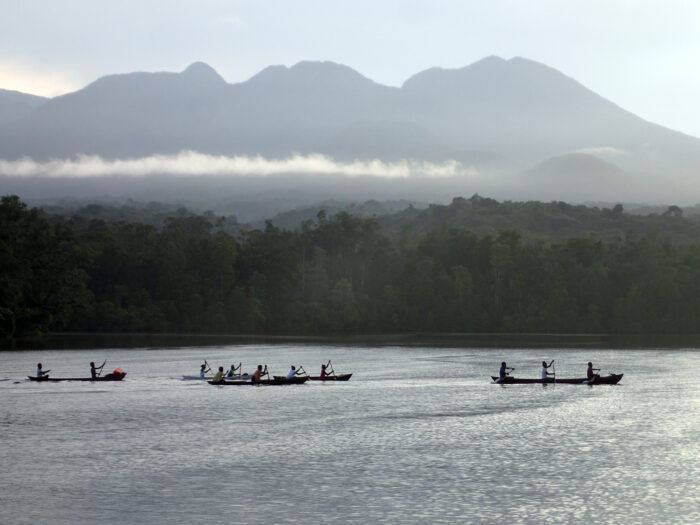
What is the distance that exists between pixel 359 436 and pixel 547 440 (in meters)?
9.52

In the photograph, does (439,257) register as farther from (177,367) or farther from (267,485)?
(267,485)

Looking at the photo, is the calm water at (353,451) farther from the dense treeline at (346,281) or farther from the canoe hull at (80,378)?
the dense treeline at (346,281)

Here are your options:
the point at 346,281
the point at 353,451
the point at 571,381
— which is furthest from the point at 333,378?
the point at 346,281

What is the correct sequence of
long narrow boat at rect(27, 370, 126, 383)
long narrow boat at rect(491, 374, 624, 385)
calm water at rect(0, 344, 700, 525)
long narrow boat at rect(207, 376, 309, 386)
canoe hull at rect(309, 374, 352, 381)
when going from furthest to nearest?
canoe hull at rect(309, 374, 352, 381), long narrow boat at rect(27, 370, 126, 383), long narrow boat at rect(207, 376, 309, 386), long narrow boat at rect(491, 374, 624, 385), calm water at rect(0, 344, 700, 525)

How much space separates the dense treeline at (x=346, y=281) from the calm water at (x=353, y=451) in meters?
72.8

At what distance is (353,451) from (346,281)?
123 m

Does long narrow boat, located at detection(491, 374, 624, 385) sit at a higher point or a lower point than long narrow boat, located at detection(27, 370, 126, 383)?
higher

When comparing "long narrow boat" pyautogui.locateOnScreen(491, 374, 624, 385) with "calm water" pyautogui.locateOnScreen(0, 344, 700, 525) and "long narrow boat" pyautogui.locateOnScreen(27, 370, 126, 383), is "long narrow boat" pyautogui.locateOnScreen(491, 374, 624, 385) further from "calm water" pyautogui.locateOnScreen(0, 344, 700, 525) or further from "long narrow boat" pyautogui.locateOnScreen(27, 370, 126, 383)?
"long narrow boat" pyautogui.locateOnScreen(27, 370, 126, 383)

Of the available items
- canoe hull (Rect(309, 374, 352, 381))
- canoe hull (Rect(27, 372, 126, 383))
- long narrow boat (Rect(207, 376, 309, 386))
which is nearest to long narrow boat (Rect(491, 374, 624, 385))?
canoe hull (Rect(309, 374, 352, 381))

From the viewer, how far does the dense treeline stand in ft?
466

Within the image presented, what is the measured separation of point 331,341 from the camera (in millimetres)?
133375

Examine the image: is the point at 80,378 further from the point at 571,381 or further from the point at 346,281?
the point at 346,281

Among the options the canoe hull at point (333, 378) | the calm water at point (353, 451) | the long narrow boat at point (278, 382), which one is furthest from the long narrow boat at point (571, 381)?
the long narrow boat at point (278, 382)

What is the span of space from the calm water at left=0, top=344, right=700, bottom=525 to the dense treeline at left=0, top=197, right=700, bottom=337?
2868 inches
